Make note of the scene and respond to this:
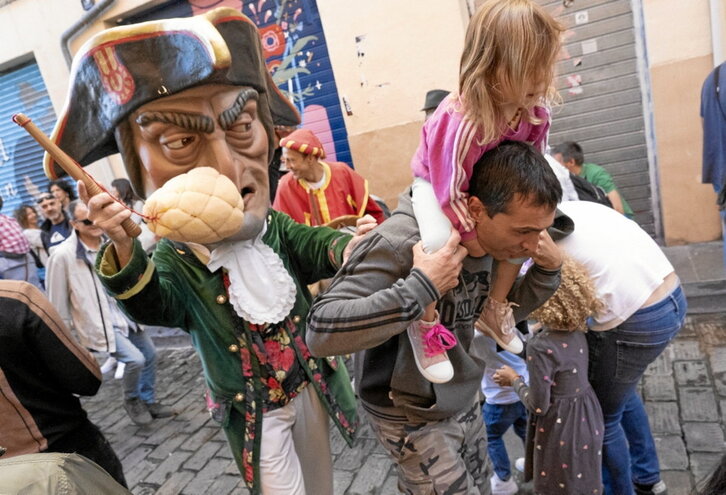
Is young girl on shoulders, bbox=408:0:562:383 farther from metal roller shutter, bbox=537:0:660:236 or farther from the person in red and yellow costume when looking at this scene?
metal roller shutter, bbox=537:0:660:236

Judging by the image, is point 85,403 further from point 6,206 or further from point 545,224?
point 6,206

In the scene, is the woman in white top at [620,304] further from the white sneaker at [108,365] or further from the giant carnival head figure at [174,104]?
the white sneaker at [108,365]

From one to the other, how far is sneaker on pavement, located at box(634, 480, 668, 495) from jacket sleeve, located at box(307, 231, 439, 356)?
192 centimetres

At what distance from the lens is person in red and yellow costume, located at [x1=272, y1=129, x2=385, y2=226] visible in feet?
13.1

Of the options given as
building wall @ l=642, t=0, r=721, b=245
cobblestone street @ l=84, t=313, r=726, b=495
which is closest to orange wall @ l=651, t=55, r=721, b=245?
building wall @ l=642, t=0, r=721, b=245

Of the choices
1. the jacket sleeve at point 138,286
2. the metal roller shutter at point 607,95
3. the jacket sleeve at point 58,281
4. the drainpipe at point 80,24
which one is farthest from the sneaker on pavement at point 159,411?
the drainpipe at point 80,24

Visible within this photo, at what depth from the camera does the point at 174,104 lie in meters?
1.80

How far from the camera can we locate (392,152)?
6.45m

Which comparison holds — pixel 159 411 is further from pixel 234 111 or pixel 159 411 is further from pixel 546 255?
pixel 546 255

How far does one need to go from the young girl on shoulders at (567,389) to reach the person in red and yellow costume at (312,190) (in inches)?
83.3

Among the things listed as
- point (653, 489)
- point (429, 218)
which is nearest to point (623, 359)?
point (653, 489)

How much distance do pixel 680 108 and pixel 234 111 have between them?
16.0ft

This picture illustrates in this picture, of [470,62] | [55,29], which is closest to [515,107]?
[470,62]

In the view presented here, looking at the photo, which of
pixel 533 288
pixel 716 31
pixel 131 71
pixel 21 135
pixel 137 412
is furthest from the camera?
pixel 21 135
